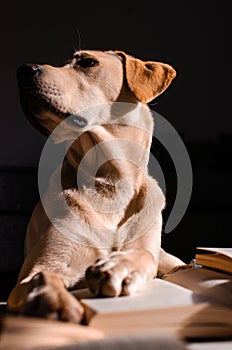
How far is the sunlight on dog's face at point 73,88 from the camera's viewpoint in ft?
4.29

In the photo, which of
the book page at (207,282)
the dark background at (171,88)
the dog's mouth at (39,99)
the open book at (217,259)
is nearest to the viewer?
the book page at (207,282)

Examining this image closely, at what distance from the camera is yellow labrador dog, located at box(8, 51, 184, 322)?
48.2 inches

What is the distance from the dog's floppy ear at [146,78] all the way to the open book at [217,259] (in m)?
0.45

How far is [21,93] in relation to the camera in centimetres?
132

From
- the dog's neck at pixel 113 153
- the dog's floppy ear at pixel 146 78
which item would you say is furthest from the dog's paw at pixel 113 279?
the dog's floppy ear at pixel 146 78

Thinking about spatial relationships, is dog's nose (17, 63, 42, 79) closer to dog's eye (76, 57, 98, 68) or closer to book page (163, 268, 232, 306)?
dog's eye (76, 57, 98, 68)

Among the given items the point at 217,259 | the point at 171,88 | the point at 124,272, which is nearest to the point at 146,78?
the point at 217,259

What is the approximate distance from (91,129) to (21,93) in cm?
20

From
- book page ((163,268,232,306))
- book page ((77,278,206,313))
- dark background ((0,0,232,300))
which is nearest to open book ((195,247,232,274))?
book page ((163,268,232,306))

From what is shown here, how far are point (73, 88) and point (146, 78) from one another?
22 centimetres

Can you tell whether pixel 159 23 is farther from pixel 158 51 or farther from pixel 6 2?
pixel 6 2

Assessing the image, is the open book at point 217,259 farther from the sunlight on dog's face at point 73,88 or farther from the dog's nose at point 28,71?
the dog's nose at point 28,71

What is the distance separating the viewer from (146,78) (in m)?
1.48

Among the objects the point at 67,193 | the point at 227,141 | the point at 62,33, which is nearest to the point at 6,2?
the point at 62,33
